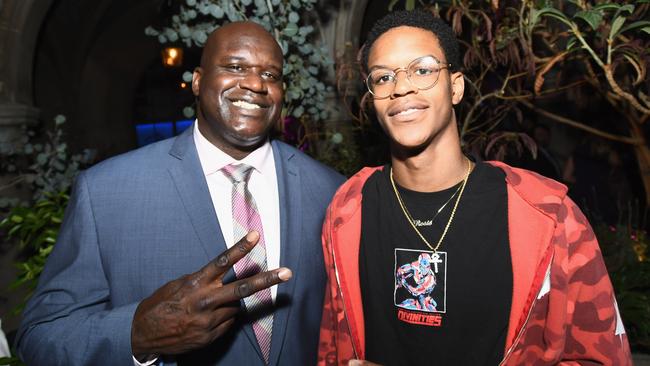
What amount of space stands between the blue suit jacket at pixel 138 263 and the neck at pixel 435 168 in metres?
0.45

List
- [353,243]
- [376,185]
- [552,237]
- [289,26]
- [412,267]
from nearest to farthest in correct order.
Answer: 1. [552,237]
2. [412,267]
3. [353,243]
4. [376,185]
5. [289,26]

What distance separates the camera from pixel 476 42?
3012 mm

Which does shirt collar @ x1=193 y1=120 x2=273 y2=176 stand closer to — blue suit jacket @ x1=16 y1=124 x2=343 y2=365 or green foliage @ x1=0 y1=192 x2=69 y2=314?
blue suit jacket @ x1=16 y1=124 x2=343 y2=365

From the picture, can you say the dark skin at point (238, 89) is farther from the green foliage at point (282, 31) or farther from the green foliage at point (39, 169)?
the green foliage at point (39, 169)

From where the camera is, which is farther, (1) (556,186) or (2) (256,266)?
(2) (256,266)

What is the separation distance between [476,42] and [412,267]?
6.81 ft

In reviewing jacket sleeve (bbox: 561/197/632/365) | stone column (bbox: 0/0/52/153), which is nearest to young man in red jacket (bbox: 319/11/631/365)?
jacket sleeve (bbox: 561/197/632/365)

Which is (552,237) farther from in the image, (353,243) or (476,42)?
(476,42)

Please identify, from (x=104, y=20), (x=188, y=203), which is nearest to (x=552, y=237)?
(x=188, y=203)

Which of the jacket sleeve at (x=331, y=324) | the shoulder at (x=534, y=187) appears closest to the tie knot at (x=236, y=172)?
the jacket sleeve at (x=331, y=324)

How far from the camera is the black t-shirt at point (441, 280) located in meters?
1.37

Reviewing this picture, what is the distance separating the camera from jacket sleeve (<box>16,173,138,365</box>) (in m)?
1.35

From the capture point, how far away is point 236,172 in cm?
171

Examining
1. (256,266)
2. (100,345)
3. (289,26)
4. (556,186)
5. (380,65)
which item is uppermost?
(289,26)
